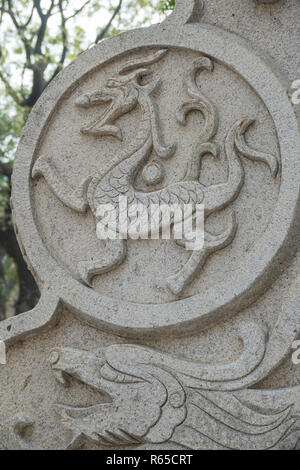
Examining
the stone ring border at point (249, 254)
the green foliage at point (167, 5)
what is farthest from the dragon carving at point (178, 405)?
the green foliage at point (167, 5)

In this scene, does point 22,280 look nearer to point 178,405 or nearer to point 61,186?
point 61,186

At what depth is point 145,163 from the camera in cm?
288

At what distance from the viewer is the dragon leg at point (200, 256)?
8.33ft

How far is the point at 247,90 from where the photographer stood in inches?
107

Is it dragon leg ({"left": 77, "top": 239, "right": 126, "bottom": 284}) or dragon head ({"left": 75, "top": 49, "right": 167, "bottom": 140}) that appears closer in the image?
dragon leg ({"left": 77, "top": 239, "right": 126, "bottom": 284})

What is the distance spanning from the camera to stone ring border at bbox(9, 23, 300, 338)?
8.01 ft

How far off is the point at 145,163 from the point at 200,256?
2.04 feet

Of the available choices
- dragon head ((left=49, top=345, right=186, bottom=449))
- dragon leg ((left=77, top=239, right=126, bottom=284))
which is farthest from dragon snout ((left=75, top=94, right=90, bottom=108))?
dragon head ((left=49, top=345, right=186, bottom=449))

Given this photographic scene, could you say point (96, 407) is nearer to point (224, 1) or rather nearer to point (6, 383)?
point (6, 383)

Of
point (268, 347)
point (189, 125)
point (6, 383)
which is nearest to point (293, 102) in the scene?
point (189, 125)

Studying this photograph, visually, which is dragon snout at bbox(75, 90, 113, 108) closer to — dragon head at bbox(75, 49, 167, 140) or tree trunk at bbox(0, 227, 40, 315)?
dragon head at bbox(75, 49, 167, 140)

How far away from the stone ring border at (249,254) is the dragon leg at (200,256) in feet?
0.26

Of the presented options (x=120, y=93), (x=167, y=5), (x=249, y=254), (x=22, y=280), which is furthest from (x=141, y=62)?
(x=22, y=280)

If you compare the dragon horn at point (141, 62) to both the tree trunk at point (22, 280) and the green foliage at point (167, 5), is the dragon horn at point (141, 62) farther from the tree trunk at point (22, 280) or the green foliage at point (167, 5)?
the tree trunk at point (22, 280)
